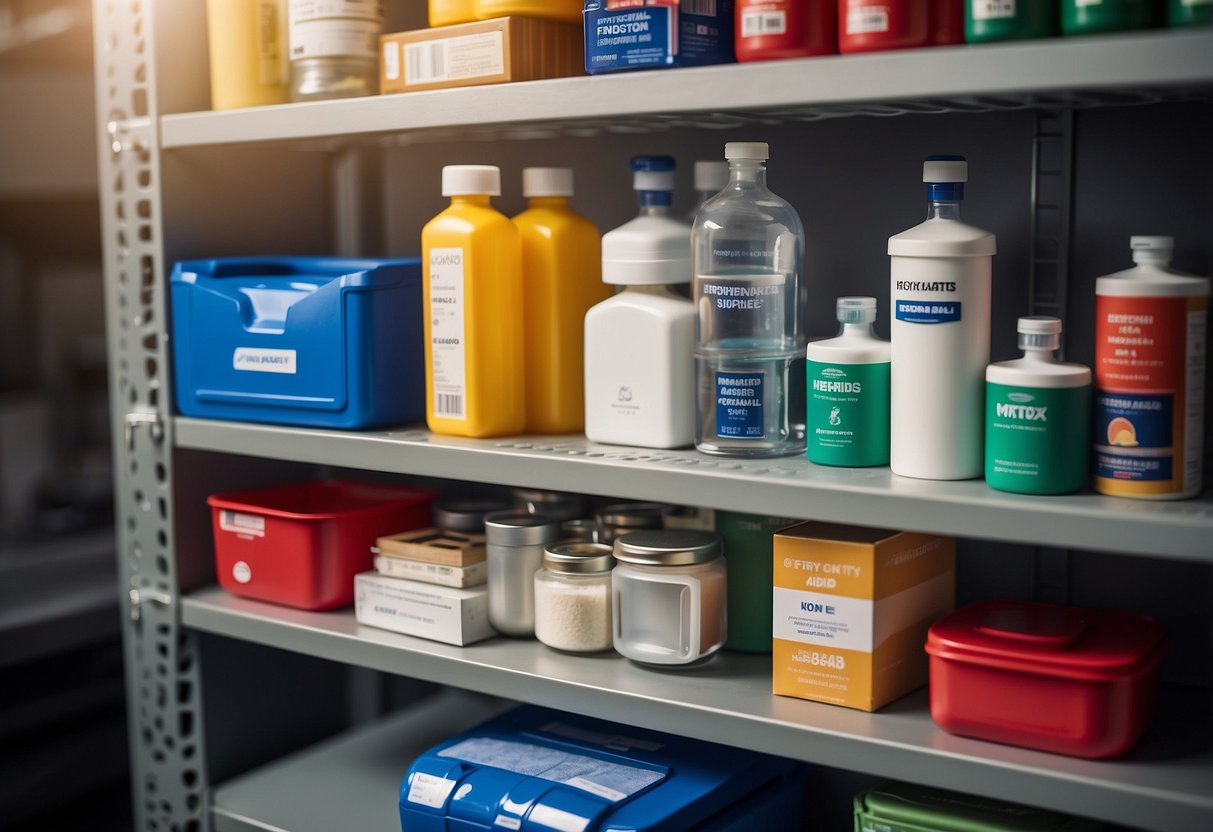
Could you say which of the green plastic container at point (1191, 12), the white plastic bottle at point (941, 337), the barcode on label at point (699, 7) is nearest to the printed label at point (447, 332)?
the barcode on label at point (699, 7)

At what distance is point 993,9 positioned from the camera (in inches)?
39.3

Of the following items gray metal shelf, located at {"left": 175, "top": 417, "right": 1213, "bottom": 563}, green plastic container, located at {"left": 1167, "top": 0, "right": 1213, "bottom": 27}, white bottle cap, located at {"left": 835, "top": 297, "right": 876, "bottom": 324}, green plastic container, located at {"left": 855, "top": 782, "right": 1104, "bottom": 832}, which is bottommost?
green plastic container, located at {"left": 855, "top": 782, "right": 1104, "bottom": 832}

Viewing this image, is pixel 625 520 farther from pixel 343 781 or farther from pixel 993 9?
pixel 993 9

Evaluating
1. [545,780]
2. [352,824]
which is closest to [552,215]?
[545,780]

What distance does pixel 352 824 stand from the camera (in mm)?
1518

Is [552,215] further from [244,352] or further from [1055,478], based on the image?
[1055,478]

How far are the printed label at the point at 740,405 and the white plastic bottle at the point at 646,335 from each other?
0.07m

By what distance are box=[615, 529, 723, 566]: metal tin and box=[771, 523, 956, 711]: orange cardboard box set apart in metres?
0.09

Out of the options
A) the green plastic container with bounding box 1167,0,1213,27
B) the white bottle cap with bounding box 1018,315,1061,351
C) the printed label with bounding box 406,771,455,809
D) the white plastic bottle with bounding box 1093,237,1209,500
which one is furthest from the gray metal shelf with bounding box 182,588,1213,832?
the green plastic container with bounding box 1167,0,1213,27

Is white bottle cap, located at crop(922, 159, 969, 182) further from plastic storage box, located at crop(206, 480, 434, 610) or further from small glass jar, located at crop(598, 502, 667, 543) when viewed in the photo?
plastic storage box, located at crop(206, 480, 434, 610)

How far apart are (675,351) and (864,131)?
0.36m

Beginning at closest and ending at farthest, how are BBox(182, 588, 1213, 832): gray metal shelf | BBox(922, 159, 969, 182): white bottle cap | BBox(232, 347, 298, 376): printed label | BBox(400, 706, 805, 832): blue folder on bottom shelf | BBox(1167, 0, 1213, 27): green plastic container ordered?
BBox(1167, 0, 1213, 27): green plastic container → BBox(182, 588, 1213, 832): gray metal shelf → BBox(922, 159, 969, 182): white bottle cap → BBox(400, 706, 805, 832): blue folder on bottom shelf → BBox(232, 347, 298, 376): printed label

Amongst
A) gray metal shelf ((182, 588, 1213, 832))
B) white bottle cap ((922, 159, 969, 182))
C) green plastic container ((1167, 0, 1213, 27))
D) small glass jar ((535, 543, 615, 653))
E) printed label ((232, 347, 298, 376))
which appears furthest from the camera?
printed label ((232, 347, 298, 376))

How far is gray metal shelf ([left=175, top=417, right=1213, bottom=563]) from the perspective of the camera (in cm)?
99
